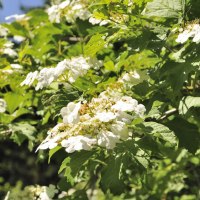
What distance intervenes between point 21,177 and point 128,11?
8.99m

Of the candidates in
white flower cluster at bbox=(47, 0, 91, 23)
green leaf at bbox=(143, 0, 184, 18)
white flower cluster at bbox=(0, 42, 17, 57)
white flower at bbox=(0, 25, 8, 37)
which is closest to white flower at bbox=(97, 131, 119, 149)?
green leaf at bbox=(143, 0, 184, 18)

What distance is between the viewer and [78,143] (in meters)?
1.03

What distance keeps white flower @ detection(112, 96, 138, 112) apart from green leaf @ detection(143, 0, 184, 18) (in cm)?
31

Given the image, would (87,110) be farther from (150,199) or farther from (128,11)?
(150,199)

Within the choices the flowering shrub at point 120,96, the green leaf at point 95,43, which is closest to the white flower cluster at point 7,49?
the flowering shrub at point 120,96

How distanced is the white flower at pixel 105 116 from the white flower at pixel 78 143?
0.06 m

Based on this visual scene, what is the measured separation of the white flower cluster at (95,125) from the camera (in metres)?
1.04

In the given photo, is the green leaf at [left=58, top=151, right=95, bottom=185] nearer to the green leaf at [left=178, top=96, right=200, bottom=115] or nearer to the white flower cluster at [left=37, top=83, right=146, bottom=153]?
the white flower cluster at [left=37, top=83, right=146, bottom=153]

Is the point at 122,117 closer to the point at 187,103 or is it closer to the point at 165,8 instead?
the point at 187,103

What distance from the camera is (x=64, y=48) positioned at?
2.19 meters

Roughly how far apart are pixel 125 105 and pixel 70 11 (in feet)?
2.93

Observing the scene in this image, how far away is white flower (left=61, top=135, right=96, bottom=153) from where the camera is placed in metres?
1.02

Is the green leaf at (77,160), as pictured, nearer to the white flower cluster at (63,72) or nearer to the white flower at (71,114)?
the white flower at (71,114)

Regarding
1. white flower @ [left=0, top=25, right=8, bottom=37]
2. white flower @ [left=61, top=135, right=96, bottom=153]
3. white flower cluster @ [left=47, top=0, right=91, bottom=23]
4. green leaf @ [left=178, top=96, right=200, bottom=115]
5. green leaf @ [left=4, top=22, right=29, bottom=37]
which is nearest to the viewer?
white flower @ [left=61, top=135, right=96, bottom=153]
